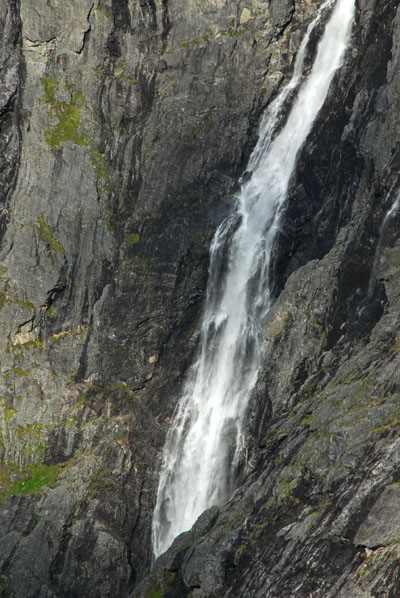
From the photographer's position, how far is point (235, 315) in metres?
Result: 25.4

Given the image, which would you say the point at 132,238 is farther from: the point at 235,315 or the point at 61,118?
the point at 61,118

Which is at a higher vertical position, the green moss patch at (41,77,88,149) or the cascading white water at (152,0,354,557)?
the green moss patch at (41,77,88,149)

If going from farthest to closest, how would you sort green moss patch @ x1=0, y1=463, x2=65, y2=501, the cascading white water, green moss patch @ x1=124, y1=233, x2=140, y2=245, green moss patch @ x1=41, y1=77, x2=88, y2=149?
green moss patch @ x1=124, y1=233, x2=140, y2=245 → green moss patch @ x1=41, y1=77, x2=88, y2=149 → green moss patch @ x1=0, y1=463, x2=65, y2=501 → the cascading white water

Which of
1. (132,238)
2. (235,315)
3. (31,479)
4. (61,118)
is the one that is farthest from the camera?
(132,238)

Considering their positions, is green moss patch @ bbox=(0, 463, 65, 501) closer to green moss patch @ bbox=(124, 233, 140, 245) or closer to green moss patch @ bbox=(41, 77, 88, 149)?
green moss patch @ bbox=(124, 233, 140, 245)

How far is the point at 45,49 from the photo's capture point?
26312mm

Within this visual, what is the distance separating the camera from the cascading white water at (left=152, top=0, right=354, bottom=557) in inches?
950

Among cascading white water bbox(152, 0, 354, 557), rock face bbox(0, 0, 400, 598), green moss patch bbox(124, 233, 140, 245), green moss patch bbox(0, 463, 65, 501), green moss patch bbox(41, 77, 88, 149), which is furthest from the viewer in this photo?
green moss patch bbox(124, 233, 140, 245)

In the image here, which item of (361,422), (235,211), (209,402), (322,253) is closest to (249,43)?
(235,211)

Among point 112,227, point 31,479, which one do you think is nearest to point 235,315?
point 112,227

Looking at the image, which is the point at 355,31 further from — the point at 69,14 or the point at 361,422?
the point at 361,422

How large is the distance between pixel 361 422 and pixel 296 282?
7054 mm

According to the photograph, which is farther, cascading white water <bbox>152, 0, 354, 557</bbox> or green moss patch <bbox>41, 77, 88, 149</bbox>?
green moss patch <bbox>41, 77, 88, 149</bbox>

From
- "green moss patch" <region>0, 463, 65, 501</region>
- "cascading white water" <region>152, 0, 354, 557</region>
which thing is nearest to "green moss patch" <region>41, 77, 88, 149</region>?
"cascading white water" <region>152, 0, 354, 557</region>
